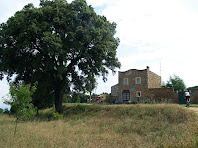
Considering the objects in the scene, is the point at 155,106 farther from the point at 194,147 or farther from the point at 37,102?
the point at 37,102

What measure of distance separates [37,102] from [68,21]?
13.6 m

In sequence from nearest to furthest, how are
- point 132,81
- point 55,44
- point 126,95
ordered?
1. point 55,44
2. point 132,81
3. point 126,95

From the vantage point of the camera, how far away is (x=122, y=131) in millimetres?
15086

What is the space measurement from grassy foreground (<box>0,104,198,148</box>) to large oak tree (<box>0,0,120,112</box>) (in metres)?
5.91

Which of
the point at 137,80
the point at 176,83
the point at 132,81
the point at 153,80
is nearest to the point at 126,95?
the point at 132,81

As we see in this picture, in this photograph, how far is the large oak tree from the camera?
72.1 ft

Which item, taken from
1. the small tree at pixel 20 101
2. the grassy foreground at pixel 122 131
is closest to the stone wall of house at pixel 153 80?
the grassy foreground at pixel 122 131

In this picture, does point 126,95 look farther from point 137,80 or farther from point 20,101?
point 20,101

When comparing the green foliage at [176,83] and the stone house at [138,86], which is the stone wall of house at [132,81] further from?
the green foliage at [176,83]

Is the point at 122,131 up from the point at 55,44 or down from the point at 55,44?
down

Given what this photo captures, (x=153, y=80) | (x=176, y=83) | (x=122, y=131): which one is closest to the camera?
(x=122, y=131)

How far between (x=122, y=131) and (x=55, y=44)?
11345mm

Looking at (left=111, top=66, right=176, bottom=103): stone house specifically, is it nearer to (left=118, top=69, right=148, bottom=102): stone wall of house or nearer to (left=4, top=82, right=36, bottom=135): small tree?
(left=118, top=69, right=148, bottom=102): stone wall of house

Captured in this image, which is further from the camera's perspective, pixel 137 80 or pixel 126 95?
pixel 126 95
